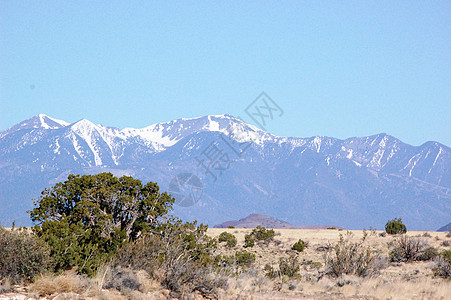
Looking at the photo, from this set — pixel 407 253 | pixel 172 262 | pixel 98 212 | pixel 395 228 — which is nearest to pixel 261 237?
pixel 395 228

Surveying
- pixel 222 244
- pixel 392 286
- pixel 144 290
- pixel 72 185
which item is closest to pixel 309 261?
pixel 222 244

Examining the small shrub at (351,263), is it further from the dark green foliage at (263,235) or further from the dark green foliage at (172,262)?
the dark green foliage at (263,235)

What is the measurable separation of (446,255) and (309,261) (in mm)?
8987

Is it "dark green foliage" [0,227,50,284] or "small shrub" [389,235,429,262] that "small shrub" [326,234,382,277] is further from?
"dark green foliage" [0,227,50,284]

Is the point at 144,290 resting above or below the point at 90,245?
below

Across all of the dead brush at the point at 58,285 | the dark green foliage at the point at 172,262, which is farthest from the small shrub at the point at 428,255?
the dead brush at the point at 58,285

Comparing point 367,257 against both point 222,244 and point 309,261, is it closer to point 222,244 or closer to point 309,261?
point 309,261

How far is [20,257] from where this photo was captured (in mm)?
14141

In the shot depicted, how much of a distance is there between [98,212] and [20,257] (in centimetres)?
508

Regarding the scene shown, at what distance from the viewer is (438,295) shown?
18.1 meters

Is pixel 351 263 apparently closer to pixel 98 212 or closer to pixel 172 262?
pixel 172 262

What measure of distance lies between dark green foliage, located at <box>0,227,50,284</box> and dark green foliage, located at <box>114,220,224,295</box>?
9.53ft

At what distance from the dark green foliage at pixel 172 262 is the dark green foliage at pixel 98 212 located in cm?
88

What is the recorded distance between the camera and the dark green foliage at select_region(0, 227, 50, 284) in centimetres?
1398
